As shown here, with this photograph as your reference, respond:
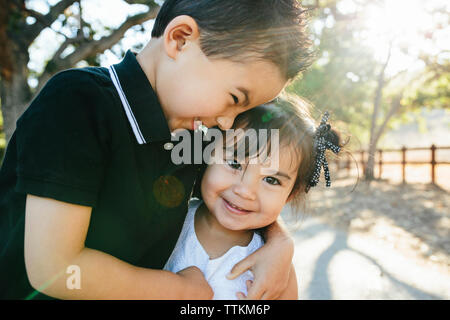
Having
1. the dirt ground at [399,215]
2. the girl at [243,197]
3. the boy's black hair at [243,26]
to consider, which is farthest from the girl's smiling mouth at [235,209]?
the dirt ground at [399,215]

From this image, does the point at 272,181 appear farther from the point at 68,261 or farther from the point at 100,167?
the point at 68,261

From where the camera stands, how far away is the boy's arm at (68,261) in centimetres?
96

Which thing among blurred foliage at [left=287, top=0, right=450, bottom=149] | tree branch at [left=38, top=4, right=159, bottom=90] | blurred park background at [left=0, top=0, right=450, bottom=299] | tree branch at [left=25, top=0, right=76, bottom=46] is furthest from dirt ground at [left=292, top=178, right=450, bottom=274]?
tree branch at [left=25, top=0, right=76, bottom=46]

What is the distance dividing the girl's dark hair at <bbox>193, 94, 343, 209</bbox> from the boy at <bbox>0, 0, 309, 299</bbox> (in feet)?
1.06

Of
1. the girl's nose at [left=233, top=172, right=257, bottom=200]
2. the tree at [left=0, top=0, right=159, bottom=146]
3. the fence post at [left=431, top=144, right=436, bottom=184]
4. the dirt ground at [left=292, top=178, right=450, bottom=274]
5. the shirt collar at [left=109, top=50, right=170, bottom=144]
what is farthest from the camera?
the fence post at [left=431, top=144, right=436, bottom=184]

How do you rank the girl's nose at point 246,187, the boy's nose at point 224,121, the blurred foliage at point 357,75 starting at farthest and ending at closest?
the blurred foliage at point 357,75 → the girl's nose at point 246,187 → the boy's nose at point 224,121

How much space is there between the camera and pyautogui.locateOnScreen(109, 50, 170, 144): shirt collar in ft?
→ 3.98

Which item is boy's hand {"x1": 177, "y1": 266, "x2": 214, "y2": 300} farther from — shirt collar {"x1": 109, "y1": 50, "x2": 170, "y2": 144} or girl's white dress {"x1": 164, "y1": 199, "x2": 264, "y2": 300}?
shirt collar {"x1": 109, "y1": 50, "x2": 170, "y2": 144}

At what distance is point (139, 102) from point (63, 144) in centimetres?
36

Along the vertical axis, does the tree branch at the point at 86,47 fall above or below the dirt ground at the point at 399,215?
above

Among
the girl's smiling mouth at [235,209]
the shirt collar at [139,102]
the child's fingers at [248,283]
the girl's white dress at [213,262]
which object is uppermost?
the shirt collar at [139,102]

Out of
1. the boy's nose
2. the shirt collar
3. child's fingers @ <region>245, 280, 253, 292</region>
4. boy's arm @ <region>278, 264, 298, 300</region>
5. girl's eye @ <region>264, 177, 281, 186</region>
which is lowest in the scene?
boy's arm @ <region>278, 264, 298, 300</region>

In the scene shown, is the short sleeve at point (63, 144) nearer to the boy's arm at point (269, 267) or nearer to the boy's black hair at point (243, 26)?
the boy's black hair at point (243, 26)

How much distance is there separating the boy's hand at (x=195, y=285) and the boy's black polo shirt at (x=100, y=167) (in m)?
0.14
